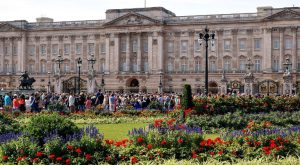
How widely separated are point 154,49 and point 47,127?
66518mm

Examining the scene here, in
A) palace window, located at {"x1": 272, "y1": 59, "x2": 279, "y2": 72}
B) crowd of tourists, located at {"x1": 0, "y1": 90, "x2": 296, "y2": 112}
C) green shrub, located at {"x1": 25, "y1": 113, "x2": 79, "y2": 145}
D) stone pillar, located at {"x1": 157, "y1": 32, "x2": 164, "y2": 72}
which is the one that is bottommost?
crowd of tourists, located at {"x1": 0, "y1": 90, "x2": 296, "y2": 112}

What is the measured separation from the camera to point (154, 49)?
8038cm

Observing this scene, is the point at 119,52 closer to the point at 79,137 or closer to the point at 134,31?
the point at 134,31

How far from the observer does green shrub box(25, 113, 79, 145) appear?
14.2m

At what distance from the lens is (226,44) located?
78062 mm

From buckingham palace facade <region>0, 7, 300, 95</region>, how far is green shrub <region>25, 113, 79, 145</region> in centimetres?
5572

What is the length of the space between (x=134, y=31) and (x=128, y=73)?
6.50m

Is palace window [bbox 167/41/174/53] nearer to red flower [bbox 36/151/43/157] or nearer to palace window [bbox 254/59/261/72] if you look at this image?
palace window [bbox 254/59/261/72]

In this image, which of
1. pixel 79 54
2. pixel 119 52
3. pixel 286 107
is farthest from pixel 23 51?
pixel 286 107

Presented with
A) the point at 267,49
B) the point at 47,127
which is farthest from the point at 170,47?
the point at 47,127

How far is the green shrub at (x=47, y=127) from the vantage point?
1416 centimetres

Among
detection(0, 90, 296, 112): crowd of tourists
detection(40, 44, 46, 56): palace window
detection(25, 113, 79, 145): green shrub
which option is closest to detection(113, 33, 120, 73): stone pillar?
detection(40, 44, 46, 56): palace window

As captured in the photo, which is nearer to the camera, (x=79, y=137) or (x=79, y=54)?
(x=79, y=137)

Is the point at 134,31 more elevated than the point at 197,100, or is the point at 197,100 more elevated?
the point at 134,31
